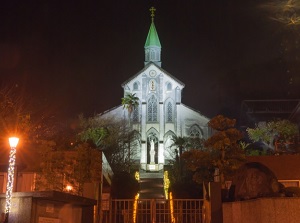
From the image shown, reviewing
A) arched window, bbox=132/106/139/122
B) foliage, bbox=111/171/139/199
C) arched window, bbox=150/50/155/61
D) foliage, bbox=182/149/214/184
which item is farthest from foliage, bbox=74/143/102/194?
arched window, bbox=150/50/155/61

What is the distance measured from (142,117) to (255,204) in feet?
146

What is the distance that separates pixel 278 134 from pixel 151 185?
13.5m

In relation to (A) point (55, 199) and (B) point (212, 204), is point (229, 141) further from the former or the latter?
(A) point (55, 199)

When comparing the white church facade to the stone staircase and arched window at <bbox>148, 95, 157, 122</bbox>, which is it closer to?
arched window at <bbox>148, 95, 157, 122</bbox>

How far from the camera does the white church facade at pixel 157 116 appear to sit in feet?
176

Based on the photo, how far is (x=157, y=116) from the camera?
55844 mm

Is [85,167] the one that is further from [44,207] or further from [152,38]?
[152,38]

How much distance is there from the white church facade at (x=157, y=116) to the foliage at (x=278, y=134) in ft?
39.2

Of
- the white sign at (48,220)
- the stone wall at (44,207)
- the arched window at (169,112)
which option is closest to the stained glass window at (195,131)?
the arched window at (169,112)

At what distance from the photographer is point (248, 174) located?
13.5m

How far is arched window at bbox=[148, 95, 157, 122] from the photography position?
55916 mm

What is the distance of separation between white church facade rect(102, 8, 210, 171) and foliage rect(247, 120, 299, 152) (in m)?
12.0

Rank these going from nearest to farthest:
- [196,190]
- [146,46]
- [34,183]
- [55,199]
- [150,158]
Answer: [55,199] → [34,183] → [196,190] → [150,158] → [146,46]

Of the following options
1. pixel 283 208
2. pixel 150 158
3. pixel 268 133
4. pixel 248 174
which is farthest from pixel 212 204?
pixel 150 158
